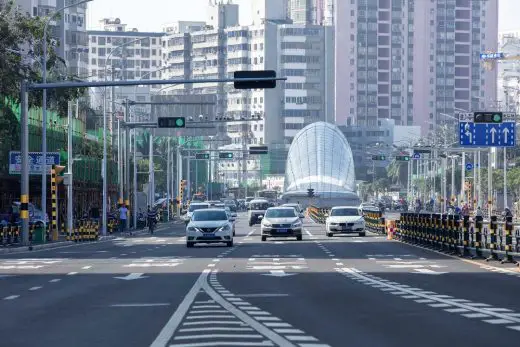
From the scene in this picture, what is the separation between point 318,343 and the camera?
15312mm

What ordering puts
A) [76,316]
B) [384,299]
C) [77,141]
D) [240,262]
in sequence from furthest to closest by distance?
[77,141] → [240,262] → [384,299] → [76,316]

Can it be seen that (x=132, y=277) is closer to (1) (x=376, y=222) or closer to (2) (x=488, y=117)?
(2) (x=488, y=117)

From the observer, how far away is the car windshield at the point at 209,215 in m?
56.4

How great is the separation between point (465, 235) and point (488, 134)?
Answer: 30.8 m

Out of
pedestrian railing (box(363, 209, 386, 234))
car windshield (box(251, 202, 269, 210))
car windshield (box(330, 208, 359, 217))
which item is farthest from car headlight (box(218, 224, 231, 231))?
car windshield (box(251, 202, 269, 210))

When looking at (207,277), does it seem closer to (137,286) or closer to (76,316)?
(137,286)

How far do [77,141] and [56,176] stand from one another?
3650cm

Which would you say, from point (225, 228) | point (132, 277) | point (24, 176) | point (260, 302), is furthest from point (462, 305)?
point (24, 176)

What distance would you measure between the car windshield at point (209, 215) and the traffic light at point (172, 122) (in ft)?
58.9

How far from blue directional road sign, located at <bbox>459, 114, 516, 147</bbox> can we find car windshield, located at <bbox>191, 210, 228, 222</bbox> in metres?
21.1

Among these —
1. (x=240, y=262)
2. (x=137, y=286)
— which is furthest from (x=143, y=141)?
(x=137, y=286)

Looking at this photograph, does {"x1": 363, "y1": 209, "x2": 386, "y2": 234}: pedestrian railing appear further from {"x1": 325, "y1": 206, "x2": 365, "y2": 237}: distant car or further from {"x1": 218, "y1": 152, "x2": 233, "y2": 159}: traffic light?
{"x1": 218, "y1": 152, "x2": 233, "y2": 159}: traffic light

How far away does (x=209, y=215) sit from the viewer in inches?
2233

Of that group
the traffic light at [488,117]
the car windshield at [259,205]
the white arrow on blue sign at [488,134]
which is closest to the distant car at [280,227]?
the traffic light at [488,117]
